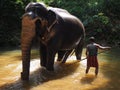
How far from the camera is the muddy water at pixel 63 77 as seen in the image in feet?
31.2

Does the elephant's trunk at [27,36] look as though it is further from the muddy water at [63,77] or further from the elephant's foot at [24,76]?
the muddy water at [63,77]

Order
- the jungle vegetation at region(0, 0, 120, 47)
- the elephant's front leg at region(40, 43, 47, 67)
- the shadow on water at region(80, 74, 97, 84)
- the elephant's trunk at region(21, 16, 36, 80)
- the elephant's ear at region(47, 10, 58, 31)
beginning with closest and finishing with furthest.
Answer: the elephant's trunk at region(21, 16, 36, 80) → the shadow on water at region(80, 74, 97, 84) → the elephant's ear at region(47, 10, 58, 31) → the elephant's front leg at region(40, 43, 47, 67) → the jungle vegetation at region(0, 0, 120, 47)

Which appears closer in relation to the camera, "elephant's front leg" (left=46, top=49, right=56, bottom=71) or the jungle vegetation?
"elephant's front leg" (left=46, top=49, right=56, bottom=71)

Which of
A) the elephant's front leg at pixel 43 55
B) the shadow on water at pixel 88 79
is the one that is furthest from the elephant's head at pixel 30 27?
the shadow on water at pixel 88 79

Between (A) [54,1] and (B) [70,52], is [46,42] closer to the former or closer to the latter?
(B) [70,52]

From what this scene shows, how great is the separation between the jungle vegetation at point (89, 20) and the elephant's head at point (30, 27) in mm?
8694

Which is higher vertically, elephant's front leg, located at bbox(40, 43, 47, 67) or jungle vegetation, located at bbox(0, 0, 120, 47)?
elephant's front leg, located at bbox(40, 43, 47, 67)

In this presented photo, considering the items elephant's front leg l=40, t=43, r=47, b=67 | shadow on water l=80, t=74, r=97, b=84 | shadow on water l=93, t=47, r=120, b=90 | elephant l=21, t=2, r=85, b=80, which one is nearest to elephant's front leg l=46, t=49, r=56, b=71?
elephant l=21, t=2, r=85, b=80

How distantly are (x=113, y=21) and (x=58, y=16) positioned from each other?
34.5ft

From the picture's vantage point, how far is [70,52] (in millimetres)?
13148

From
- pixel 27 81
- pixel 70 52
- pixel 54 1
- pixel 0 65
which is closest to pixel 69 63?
pixel 70 52

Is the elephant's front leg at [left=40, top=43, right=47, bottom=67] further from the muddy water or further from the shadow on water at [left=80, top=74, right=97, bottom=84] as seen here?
the shadow on water at [left=80, top=74, right=97, bottom=84]

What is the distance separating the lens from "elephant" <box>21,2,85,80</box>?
9688mm

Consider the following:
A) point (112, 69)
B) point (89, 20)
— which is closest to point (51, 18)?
point (112, 69)
